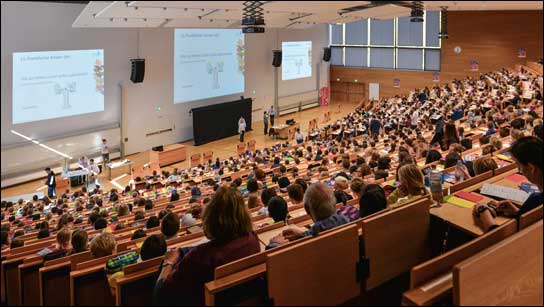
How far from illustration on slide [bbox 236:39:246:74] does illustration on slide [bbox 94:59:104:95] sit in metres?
7.25

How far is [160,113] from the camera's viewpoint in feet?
66.4

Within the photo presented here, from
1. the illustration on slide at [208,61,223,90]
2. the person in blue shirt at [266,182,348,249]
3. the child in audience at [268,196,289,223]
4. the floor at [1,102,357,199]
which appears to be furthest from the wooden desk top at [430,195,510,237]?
the illustration on slide at [208,61,223,90]

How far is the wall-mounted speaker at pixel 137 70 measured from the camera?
1814cm

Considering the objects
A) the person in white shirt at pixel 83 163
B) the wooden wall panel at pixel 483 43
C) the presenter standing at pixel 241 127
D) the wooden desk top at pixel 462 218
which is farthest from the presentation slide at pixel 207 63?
the wooden desk top at pixel 462 218

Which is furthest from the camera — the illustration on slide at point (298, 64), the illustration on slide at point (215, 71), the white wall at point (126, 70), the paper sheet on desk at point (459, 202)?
the illustration on slide at point (298, 64)

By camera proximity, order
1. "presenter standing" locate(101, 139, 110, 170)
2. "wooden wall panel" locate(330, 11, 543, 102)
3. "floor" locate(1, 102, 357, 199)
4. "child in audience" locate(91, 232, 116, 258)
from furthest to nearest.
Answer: "wooden wall panel" locate(330, 11, 543, 102)
"presenter standing" locate(101, 139, 110, 170)
"floor" locate(1, 102, 357, 199)
"child in audience" locate(91, 232, 116, 258)

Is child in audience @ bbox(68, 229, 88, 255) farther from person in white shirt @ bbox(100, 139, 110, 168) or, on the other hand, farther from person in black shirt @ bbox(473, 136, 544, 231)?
person in white shirt @ bbox(100, 139, 110, 168)

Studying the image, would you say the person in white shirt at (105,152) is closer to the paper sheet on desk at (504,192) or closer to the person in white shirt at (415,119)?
the person in white shirt at (415,119)

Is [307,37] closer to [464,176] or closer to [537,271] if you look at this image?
[464,176]

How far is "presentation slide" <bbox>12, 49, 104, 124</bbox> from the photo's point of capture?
50.0 feet

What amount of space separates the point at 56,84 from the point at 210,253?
1497 centimetres

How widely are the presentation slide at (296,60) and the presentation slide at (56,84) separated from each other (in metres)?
11.4

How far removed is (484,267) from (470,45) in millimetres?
25644

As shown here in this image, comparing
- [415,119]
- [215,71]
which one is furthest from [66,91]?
[415,119]
